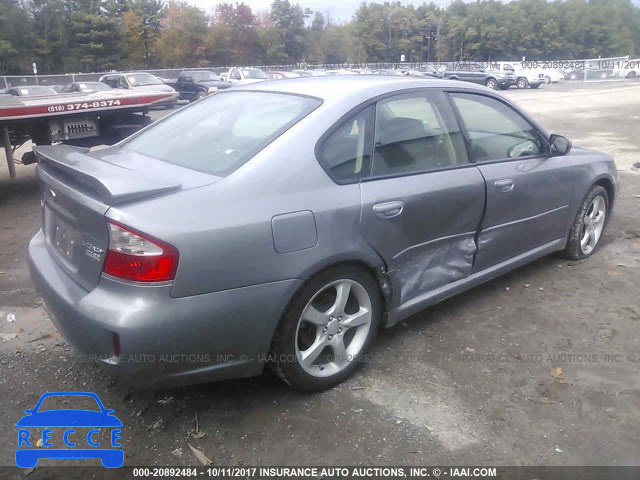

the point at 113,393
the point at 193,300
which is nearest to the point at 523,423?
the point at 193,300

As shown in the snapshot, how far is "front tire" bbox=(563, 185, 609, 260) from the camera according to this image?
4598 mm

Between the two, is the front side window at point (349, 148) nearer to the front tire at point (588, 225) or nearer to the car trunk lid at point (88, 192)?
the car trunk lid at point (88, 192)

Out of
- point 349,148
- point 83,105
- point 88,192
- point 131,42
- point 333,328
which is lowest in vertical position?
point 333,328

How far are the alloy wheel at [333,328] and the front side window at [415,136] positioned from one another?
69 cm

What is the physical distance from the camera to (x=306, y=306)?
2.73 metres

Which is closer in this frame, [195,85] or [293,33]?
[195,85]

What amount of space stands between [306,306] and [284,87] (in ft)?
4.80

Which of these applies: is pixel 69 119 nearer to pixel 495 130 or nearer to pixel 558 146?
pixel 495 130

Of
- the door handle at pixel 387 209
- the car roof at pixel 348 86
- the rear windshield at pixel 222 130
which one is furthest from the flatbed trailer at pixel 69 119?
the door handle at pixel 387 209

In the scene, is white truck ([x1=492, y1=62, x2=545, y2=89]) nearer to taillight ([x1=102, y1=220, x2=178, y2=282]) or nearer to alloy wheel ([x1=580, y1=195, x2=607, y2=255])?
alloy wheel ([x1=580, y1=195, x2=607, y2=255])

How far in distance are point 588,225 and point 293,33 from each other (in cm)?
7316

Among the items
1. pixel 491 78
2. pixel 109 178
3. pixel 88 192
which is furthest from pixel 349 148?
pixel 491 78

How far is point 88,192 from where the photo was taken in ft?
8.45

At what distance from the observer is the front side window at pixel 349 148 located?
2.88 meters
